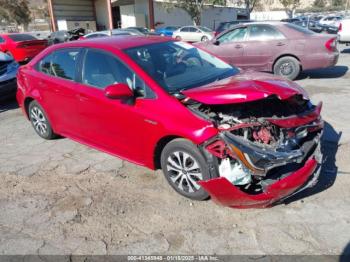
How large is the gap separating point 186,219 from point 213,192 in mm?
442

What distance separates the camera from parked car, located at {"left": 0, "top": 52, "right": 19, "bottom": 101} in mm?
8037

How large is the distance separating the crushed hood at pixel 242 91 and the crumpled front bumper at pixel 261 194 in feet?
2.47

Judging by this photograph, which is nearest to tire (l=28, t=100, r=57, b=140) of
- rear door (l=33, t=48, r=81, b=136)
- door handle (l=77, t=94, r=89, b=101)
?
rear door (l=33, t=48, r=81, b=136)

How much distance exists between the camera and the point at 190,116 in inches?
137

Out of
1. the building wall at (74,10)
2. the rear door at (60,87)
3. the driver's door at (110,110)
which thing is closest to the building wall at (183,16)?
the building wall at (74,10)

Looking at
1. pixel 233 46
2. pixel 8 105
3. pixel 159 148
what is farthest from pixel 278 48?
pixel 8 105

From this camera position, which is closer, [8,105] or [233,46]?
[8,105]

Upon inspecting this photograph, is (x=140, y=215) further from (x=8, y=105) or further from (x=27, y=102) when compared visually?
(x=8, y=105)

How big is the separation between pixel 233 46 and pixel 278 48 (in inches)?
48.6

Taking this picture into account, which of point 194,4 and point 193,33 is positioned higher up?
point 194,4

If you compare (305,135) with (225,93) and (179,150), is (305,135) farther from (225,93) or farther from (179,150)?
(179,150)

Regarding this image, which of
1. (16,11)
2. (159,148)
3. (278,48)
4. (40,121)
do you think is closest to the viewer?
(159,148)

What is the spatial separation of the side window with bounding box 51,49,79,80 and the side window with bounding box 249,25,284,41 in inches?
226

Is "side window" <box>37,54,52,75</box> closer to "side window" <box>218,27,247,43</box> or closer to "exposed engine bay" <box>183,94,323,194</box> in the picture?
"exposed engine bay" <box>183,94,323,194</box>
